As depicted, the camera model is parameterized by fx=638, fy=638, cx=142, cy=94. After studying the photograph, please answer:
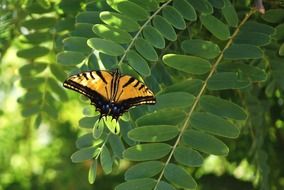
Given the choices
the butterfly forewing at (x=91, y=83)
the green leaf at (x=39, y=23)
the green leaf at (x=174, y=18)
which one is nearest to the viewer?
the butterfly forewing at (x=91, y=83)

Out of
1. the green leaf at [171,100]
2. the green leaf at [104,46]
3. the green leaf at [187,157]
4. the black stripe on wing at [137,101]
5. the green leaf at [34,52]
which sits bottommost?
the green leaf at [187,157]

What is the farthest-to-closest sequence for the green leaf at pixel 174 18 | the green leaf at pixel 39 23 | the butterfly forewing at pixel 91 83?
1. the green leaf at pixel 39 23
2. the green leaf at pixel 174 18
3. the butterfly forewing at pixel 91 83

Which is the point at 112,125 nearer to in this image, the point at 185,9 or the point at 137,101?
the point at 137,101

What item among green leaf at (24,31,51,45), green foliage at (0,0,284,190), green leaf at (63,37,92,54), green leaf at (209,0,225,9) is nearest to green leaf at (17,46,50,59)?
green leaf at (24,31,51,45)

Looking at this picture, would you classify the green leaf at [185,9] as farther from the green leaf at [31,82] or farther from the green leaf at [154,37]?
the green leaf at [31,82]

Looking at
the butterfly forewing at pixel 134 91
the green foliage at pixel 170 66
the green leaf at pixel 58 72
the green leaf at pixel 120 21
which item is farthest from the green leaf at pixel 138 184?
the green leaf at pixel 58 72

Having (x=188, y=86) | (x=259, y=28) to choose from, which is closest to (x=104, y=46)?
(x=188, y=86)
